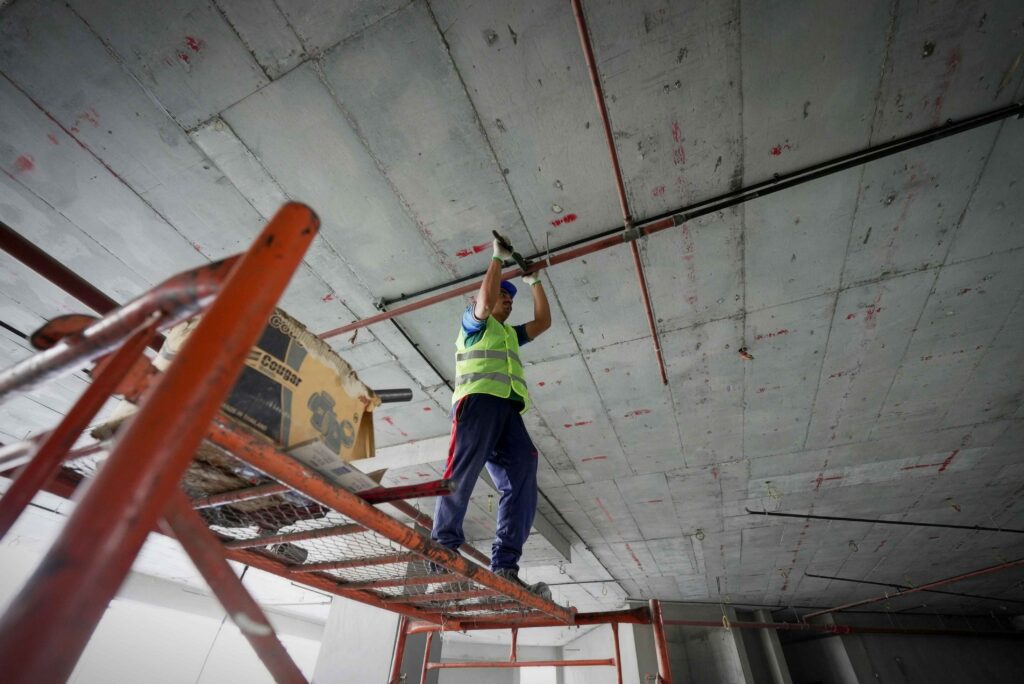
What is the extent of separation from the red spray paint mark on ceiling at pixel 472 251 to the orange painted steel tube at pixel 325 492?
208 cm

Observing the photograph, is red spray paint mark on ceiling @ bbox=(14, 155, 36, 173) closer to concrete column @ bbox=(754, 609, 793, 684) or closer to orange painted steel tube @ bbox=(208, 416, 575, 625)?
orange painted steel tube @ bbox=(208, 416, 575, 625)

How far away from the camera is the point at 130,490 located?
0.62 meters

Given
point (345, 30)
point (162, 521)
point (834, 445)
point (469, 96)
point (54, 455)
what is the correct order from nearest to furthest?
point (54, 455) < point (162, 521) < point (345, 30) < point (469, 96) < point (834, 445)

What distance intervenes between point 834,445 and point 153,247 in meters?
6.97

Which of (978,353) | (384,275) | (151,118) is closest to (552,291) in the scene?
(384,275)

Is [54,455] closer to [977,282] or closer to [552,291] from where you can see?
[552,291]

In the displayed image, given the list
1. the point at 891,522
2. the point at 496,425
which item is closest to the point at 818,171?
the point at 496,425

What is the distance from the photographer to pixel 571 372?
4.17 m

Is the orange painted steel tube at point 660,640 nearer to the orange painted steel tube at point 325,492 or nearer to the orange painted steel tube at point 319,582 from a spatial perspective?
the orange painted steel tube at point 319,582

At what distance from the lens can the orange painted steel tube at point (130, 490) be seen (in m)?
0.52

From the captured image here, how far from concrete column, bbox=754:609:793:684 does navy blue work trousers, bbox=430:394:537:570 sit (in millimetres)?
13893

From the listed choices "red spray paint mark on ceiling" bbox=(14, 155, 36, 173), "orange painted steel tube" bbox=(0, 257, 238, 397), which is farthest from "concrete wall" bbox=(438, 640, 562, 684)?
"orange painted steel tube" bbox=(0, 257, 238, 397)

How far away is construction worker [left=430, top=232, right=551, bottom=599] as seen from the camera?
2.28 m

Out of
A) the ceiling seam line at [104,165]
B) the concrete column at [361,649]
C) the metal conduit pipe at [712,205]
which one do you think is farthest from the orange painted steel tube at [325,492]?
the concrete column at [361,649]
